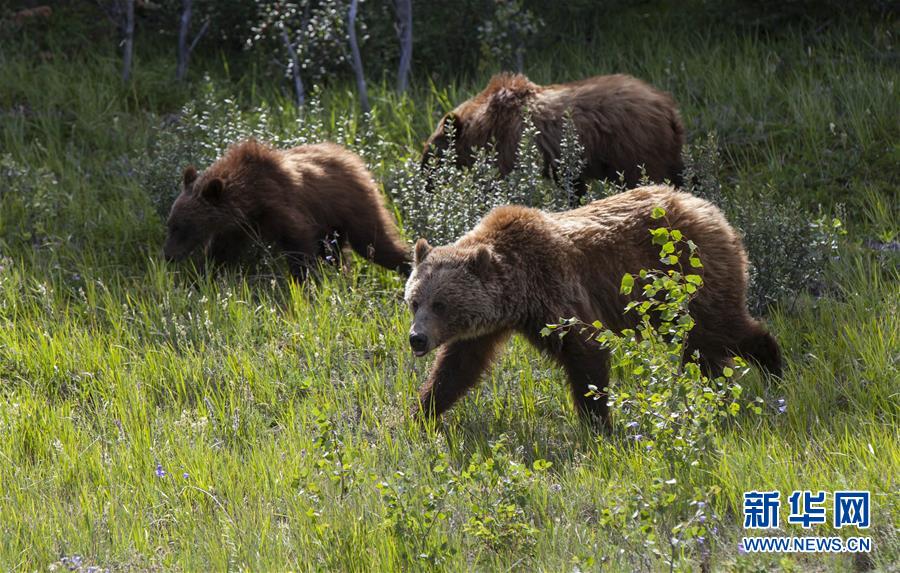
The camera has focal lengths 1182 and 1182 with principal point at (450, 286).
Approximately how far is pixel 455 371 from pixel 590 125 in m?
3.43

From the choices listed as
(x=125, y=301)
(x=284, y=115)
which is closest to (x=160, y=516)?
(x=125, y=301)

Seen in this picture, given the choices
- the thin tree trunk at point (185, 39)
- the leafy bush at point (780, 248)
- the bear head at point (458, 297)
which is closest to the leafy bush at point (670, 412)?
the bear head at point (458, 297)

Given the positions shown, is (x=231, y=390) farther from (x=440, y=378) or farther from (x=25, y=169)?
(x=25, y=169)

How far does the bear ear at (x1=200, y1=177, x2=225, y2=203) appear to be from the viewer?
910cm

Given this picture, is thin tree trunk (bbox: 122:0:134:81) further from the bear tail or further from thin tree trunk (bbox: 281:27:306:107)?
the bear tail

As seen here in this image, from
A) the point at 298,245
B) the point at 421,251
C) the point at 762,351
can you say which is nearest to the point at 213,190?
the point at 298,245

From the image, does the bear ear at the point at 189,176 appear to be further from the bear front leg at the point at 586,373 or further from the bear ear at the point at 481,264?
the bear front leg at the point at 586,373

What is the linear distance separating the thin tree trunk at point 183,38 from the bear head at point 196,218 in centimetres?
357

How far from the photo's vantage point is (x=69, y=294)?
28.7ft

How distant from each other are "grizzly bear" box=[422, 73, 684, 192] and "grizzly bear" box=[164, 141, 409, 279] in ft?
3.23

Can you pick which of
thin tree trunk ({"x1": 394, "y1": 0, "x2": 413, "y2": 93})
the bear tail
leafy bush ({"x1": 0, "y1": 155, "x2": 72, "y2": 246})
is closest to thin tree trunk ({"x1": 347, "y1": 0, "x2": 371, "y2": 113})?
thin tree trunk ({"x1": 394, "y1": 0, "x2": 413, "y2": 93})

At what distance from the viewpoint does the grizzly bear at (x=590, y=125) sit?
30.7 feet

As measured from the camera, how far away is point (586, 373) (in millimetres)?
6387

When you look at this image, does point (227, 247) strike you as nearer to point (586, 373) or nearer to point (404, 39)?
point (404, 39)
